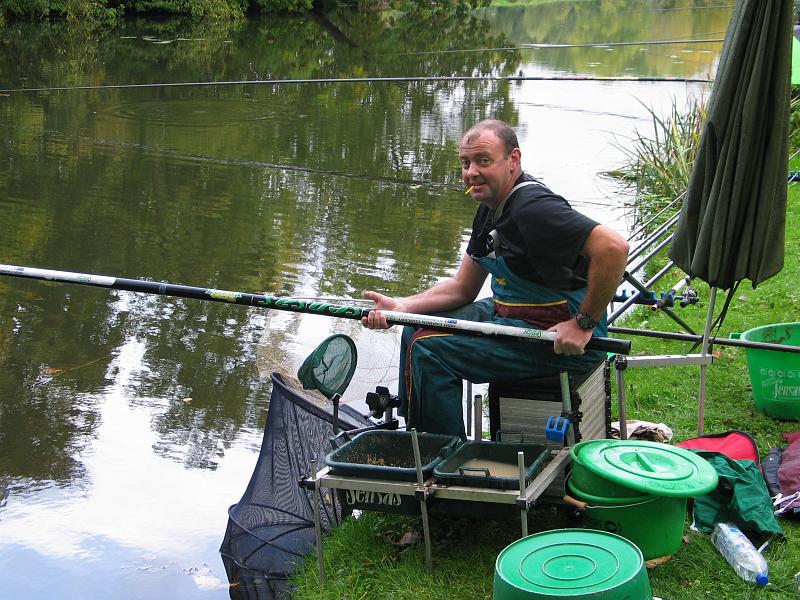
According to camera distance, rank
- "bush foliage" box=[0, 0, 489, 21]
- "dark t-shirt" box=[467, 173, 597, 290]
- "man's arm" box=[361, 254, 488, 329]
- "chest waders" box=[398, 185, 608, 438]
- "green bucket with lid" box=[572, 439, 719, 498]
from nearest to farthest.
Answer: "green bucket with lid" box=[572, 439, 719, 498]
"dark t-shirt" box=[467, 173, 597, 290]
"chest waders" box=[398, 185, 608, 438]
"man's arm" box=[361, 254, 488, 329]
"bush foliage" box=[0, 0, 489, 21]

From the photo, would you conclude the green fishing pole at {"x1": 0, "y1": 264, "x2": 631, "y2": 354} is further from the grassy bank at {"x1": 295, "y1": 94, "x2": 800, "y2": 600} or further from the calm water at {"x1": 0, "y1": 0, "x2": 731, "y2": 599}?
the calm water at {"x1": 0, "y1": 0, "x2": 731, "y2": 599}

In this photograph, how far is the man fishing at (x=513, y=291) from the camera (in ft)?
10.9

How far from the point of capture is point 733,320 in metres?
5.86

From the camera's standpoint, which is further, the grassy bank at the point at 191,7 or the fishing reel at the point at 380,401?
the grassy bank at the point at 191,7

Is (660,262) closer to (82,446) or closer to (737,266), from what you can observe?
(737,266)

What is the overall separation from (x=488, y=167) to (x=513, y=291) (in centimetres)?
44

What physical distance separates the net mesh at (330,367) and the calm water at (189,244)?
2.79 ft

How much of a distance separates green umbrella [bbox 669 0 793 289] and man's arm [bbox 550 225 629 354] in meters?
0.59

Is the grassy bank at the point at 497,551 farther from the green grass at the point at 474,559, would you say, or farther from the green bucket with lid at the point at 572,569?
the green bucket with lid at the point at 572,569

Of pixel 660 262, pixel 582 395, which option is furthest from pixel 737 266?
pixel 660 262

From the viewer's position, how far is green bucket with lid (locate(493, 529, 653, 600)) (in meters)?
2.55

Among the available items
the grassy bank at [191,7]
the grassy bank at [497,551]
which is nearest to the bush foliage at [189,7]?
the grassy bank at [191,7]

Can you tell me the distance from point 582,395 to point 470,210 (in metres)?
6.08

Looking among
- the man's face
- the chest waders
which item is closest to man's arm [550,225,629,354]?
the chest waders
